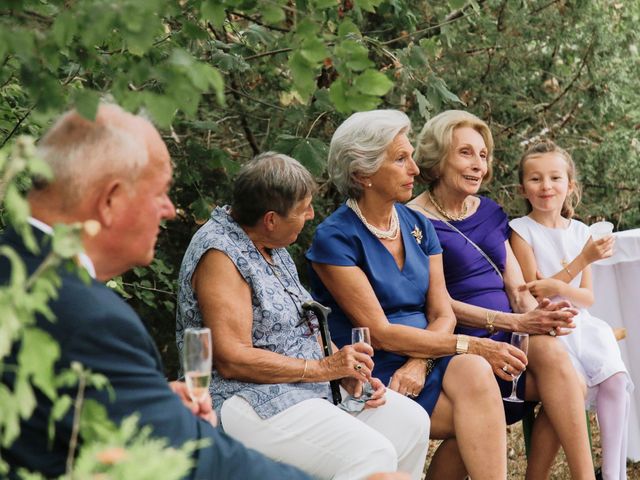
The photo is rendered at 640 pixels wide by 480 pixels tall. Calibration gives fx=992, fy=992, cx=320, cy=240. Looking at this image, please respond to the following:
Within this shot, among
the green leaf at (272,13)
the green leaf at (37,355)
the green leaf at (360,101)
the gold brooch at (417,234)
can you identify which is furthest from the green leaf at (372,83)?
the gold brooch at (417,234)

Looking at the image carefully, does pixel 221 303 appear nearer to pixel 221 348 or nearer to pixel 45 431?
pixel 221 348

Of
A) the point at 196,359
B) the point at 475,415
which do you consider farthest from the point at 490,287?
the point at 196,359

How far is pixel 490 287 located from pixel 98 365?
113 inches

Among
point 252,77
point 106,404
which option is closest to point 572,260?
point 252,77

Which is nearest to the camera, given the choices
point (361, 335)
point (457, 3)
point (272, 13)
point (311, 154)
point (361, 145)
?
point (272, 13)

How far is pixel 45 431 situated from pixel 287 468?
2.02 feet

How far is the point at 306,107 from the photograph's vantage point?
554 centimetres

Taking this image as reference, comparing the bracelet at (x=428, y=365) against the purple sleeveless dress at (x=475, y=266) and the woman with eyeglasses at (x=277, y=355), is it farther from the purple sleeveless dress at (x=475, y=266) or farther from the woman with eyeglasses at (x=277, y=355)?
the purple sleeveless dress at (x=475, y=266)

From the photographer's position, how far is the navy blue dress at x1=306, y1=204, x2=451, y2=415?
4.05 meters

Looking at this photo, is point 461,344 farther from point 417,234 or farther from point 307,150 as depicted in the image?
point 307,150

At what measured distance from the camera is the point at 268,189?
3609 millimetres

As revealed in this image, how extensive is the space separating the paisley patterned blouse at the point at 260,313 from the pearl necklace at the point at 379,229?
2.08 ft

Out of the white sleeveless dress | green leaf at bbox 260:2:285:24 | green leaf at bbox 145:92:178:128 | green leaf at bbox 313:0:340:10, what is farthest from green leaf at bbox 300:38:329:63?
the white sleeveless dress

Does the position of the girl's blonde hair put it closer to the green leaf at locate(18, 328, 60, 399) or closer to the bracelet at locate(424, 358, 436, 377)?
the bracelet at locate(424, 358, 436, 377)
